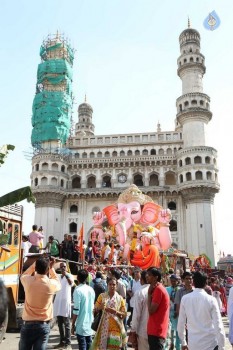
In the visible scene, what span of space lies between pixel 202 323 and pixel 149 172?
34852 millimetres

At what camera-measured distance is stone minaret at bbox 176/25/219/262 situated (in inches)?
1356

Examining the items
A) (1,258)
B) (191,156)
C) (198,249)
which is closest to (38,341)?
(1,258)

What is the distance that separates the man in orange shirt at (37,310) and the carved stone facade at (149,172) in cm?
3089

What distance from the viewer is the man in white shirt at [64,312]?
7660mm

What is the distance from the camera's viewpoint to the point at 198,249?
34.1 metres

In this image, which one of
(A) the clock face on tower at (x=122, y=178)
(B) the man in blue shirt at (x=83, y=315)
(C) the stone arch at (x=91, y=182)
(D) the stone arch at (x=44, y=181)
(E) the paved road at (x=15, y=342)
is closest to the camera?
(B) the man in blue shirt at (x=83, y=315)

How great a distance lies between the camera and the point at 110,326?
17.0ft

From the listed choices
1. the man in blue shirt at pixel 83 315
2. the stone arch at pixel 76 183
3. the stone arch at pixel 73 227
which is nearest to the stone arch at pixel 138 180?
the stone arch at pixel 76 183

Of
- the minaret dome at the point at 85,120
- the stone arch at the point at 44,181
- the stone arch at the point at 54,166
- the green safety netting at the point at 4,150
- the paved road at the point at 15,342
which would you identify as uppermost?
the minaret dome at the point at 85,120

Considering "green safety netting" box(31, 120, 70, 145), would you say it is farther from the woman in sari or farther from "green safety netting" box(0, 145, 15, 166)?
the woman in sari

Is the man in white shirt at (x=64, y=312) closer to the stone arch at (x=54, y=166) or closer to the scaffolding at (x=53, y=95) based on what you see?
the stone arch at (x=54, y=166)

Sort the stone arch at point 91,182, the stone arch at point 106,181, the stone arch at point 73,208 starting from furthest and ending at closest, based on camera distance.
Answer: the stone arch at point 91,182 → the stone arch at point 106,181 → the stone arch at point 73,208

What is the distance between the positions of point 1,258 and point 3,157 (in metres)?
2.46

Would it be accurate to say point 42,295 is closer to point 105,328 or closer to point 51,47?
point 105,328
